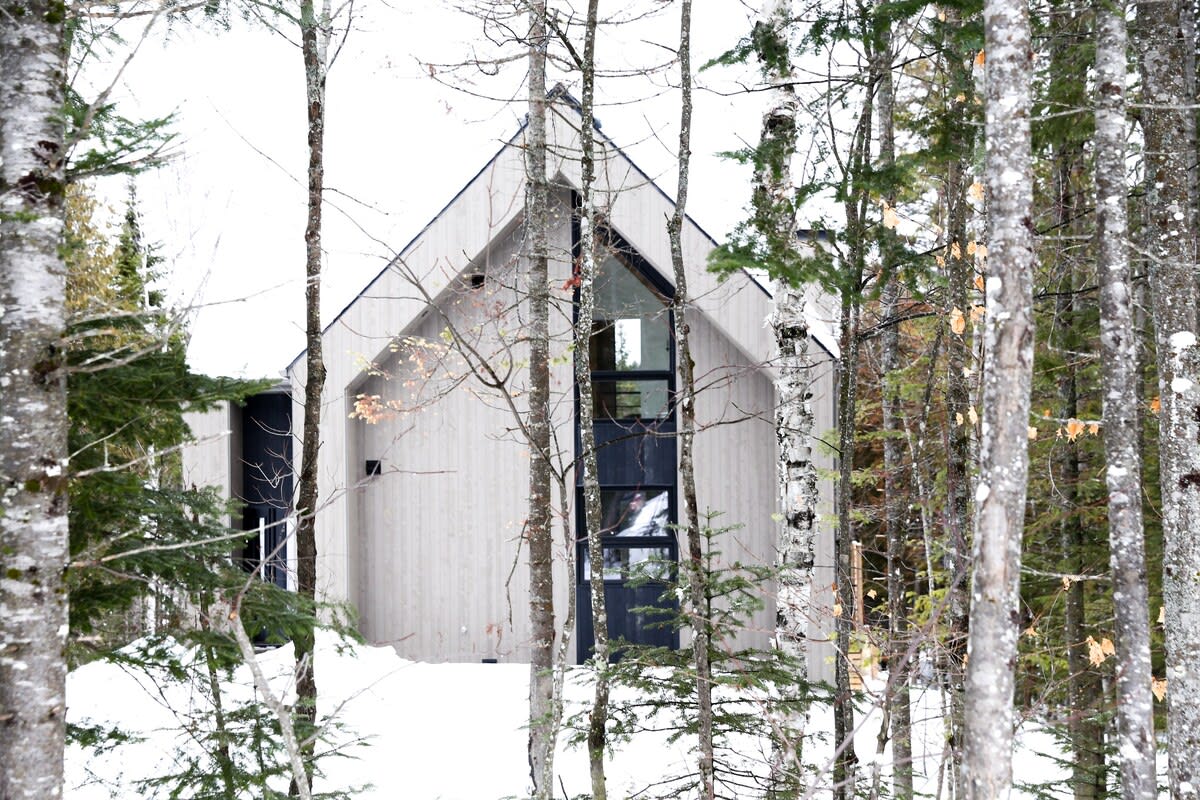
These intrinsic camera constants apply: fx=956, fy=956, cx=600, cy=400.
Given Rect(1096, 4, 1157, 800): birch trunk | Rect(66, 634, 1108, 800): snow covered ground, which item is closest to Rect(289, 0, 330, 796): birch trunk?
Rect(66, 634, 1108, 800): snow covered ground

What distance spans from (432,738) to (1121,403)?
8.36 metres

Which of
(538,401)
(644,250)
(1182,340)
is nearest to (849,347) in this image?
(1182,340)

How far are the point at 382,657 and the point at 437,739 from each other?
283 cm

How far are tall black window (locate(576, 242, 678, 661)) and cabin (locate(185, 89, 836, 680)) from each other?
23 millimetres

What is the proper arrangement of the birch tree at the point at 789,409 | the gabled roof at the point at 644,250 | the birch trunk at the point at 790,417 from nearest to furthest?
the birch tree at the point at 789,409 → the birch trunk at the point at 790,417 → the gabled roof at the point at 644,250

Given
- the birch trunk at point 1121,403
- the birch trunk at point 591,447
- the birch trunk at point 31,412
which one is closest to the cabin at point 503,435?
the birch trunk at point 591,447

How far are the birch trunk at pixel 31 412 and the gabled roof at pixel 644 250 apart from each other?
8.13 meters

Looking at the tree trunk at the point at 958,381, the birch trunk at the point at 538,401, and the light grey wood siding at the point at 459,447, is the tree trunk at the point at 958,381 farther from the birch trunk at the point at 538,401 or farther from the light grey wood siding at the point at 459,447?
the light grey wood siding at the point at 459,447

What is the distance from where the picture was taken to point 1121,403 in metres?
5.66

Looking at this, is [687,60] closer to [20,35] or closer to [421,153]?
[20,35]

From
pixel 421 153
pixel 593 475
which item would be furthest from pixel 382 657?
pixel 421 153

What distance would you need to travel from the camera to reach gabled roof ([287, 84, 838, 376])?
12.5 metres

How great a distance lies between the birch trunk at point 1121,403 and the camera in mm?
5562

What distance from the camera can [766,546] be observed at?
1323 centimetres
